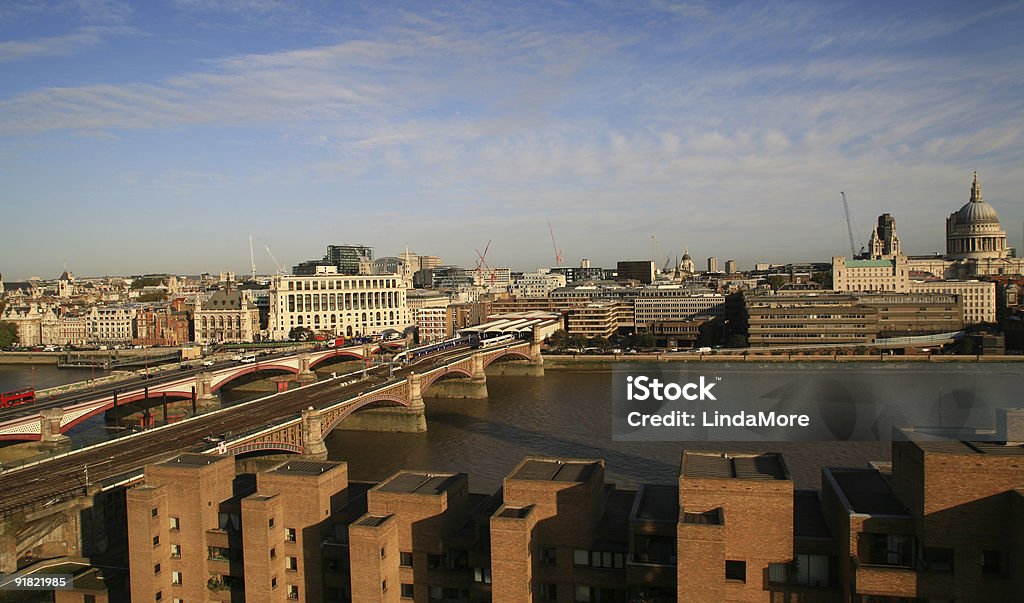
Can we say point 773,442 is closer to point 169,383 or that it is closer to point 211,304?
point 169,383

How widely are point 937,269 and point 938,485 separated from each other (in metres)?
93.8

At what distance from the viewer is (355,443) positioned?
26062 millimetres

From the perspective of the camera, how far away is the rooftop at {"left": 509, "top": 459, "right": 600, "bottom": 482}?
30.6 ft

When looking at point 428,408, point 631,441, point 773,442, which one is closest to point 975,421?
point 773,442

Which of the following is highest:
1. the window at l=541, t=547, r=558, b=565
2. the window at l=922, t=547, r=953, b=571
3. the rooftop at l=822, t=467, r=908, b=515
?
the rooftop at l=822, t=467, r=908, b=515

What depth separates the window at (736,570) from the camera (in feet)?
26.3

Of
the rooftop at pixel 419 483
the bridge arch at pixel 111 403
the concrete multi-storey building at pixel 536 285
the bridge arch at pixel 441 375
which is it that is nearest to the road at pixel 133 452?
the bridge arch at pixel 441 375

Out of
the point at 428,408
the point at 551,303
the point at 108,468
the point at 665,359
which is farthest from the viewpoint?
the point at 551,303

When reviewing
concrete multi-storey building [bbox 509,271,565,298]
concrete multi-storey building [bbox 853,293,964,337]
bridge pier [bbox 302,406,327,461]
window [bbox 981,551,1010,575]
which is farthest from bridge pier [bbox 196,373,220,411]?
concrete multi-storey building [bbox 509,271,565,298]

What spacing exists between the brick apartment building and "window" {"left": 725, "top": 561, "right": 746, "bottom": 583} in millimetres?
14

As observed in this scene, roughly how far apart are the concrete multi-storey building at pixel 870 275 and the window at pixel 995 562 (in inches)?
2659

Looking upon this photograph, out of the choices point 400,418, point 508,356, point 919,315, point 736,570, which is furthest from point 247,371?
point 919,315

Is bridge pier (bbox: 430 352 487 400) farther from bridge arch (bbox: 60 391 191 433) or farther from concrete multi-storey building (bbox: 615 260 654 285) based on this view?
concrete multi-storey building (bbox: 615 260 654 285)

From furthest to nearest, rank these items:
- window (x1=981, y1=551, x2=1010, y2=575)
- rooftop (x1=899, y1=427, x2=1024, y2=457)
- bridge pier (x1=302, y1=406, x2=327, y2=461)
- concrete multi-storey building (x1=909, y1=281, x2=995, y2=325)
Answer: concrete multi-storey building (x1=909, y1=281, x2=995, y2=325) < bridge pier (x1=302, y1=406, x2=327, y2=461) < rooftop (x1=899, y1=427, x2=1024, y2=457) < window (x1=981, y1=551, x2=1010, y2=575)
